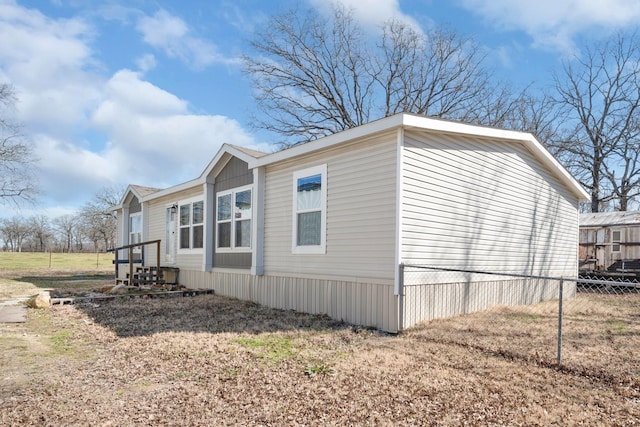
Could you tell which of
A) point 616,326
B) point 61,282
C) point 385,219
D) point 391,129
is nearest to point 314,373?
point 385,219

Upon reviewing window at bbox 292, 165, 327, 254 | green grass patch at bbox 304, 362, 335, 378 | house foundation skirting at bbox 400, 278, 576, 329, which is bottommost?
green grass patch at bbox 304, 362, 335, 378

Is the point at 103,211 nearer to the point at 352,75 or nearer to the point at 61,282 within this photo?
the point at 61,282

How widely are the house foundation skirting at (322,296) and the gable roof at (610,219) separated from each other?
51.3 feet

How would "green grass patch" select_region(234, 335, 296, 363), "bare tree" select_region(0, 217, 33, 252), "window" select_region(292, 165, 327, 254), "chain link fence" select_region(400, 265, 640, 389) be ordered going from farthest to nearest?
1. "bare tree" select_region(0, 217, 33, 252)
2. "window" select_region(292, 165, 327, 254)
3. "green grass patch" select_region(234, 335, 296, 363)
4. "chain link fence" select_region(400, 265, 640, 389)

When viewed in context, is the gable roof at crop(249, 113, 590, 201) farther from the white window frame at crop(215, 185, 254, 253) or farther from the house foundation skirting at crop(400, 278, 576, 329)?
the house foundation skirting at crop(400, 278, 576, 329)

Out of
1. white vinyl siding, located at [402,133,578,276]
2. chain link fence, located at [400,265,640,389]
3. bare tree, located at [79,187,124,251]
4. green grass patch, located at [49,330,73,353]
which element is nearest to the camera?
chain link fence, located at [400,265,640,389]

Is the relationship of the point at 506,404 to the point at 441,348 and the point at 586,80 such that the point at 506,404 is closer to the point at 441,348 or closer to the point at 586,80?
the point at 441,348

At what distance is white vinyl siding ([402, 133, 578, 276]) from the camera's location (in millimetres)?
7055

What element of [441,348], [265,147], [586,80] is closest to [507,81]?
[586,80]

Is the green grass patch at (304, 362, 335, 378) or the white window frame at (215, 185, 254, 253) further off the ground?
the white window frame at (215, 185, 254, 253)

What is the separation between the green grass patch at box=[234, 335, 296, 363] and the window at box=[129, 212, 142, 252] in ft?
36.4

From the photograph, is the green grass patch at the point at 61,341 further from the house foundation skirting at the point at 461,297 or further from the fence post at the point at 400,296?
the house foundation skirting at the point at 461,297

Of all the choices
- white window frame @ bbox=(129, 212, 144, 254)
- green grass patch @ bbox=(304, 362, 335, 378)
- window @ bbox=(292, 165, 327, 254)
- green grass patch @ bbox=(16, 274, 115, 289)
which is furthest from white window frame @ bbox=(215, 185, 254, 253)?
green grass patch @ bbox=(16, 274, 115, 289)

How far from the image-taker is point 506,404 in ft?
12.3
